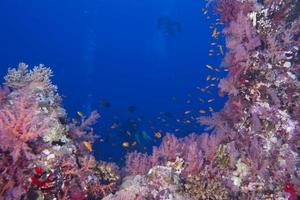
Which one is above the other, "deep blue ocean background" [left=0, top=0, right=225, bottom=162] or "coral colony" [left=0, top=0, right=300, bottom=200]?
"deep blue ocean background" [left=0, top=0, right=225, bottom=162]

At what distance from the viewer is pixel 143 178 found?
5906 mm

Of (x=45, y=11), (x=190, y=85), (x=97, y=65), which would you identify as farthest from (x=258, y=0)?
(x=45, y=11)

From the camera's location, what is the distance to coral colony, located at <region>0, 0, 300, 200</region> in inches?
219

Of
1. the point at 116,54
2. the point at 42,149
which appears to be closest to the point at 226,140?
the point at 42,149

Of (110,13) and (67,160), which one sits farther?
(110,13)

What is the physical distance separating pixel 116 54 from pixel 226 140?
65.0 metres

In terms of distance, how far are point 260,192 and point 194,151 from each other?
1.29m

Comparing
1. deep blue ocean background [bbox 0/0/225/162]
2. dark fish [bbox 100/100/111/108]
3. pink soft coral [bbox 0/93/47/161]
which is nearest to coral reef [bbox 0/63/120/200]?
pink soft coral [bbox 0/93/47/161]

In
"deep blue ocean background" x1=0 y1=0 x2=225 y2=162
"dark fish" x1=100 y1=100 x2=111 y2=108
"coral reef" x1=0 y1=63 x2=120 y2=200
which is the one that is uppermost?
→ "deep blue ocean background" x1=0 y1=0 x2=225 y2=162

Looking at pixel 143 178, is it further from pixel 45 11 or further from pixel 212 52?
pixel 45 11

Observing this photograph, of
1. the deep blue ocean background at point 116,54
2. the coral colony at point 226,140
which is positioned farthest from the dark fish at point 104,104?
the coral colony at point 226,140

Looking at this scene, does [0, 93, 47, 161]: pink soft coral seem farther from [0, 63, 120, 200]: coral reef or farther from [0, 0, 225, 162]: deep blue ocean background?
[0, 0, 225, 162]: deep blue ocean background

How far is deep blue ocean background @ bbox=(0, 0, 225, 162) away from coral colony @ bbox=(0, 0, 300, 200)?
10471mm

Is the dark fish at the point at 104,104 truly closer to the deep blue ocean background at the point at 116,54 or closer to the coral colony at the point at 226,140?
the deep blue ocean background at the point at 116,54
